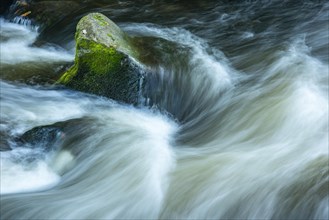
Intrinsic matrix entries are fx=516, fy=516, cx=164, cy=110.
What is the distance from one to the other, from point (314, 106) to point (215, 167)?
1.77m

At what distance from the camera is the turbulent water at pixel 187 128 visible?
5387 mm

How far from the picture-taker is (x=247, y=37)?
8984 mm

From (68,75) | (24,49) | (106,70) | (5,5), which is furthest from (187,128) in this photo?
(5,5)

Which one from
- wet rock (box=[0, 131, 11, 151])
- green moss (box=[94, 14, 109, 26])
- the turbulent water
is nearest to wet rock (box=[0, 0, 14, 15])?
the turbulent water

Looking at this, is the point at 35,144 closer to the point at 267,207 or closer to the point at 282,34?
the point at 267,207

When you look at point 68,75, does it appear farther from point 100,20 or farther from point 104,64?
point 100,20

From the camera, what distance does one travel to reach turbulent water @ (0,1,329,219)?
5387 millimetres

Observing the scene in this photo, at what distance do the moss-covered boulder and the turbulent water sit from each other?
19cm

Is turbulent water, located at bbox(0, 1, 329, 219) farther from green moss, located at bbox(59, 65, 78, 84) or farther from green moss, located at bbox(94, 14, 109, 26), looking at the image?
green moss, located at bbox(94, 14, 109, 26)

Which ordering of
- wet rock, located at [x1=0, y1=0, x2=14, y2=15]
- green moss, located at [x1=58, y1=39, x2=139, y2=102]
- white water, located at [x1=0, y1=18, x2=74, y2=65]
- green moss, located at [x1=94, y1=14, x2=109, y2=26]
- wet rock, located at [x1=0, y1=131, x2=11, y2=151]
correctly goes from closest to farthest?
wet rock, located at [x1=0, y1=131, x2=11, y2=151] < green moss, located at [x1=58, y1=39, x2=139, y2=102] < green moss, located at [x1=94, y1=14, x2=109, y2=26] < white water, located at [x1=0, y1=18, x2=74, y2=65] < wet rock, located at [x1=0, y1=0, x2=14, y2=15]

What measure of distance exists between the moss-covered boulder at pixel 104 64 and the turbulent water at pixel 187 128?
194mm

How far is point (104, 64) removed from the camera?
7.40 metres

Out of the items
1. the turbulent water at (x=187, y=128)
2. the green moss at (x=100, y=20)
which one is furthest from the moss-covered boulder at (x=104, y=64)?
the turbulent water at (x=187, y=128)

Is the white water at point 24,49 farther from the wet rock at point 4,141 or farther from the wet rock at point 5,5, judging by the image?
the wet rock at point 4,141
